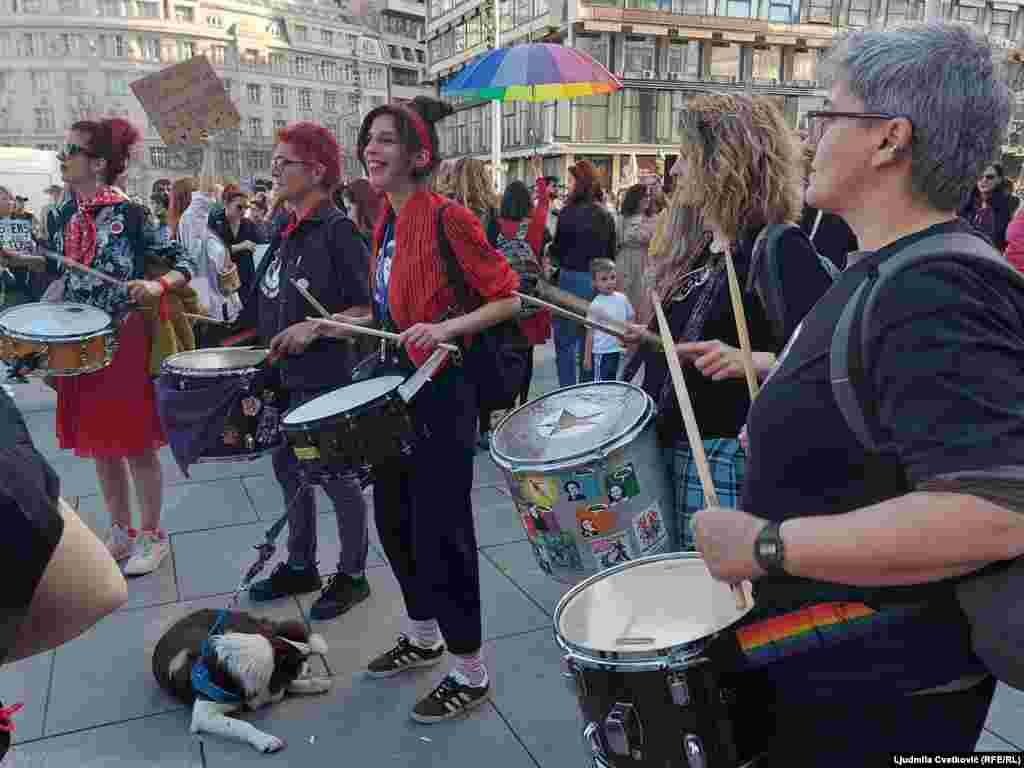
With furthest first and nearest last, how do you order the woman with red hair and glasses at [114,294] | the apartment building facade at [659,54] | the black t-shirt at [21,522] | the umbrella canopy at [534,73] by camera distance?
the apartment building facade at [659,54]
the umbrella canopy at [534,73]
the woman with red hair and glasses at [114,294]
the black t-shirt at [21,522]


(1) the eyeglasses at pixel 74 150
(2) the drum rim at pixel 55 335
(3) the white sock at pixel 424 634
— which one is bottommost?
(3) the white sock at pixel 424 634

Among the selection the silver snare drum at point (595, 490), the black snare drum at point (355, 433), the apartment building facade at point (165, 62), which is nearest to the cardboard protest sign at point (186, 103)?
the black snare drum at point (355, 433)

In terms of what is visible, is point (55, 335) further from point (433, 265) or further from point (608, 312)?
point (608, 312)

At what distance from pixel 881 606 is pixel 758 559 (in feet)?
0.66

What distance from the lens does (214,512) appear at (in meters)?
4.64

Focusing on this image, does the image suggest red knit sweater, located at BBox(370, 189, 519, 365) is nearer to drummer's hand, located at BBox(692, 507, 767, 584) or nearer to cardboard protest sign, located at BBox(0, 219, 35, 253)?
drummer's hand, located at BBox(692, 507, 767, 584)

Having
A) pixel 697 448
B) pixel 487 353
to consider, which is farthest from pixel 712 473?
pixel 487 353

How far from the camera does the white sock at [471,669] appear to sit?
2.78 m

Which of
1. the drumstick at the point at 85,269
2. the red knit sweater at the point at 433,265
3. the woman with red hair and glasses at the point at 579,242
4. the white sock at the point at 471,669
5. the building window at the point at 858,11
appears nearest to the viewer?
the red knit sweater at the point at 433,265

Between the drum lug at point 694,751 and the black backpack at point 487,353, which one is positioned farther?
the black backpack at point 487,353

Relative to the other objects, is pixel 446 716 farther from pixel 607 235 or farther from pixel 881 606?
pixel 607 235

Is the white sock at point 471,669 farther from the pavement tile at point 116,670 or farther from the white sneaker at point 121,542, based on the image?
the white sneaker at point 121,542

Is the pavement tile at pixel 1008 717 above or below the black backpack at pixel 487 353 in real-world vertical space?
below

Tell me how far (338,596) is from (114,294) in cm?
180
